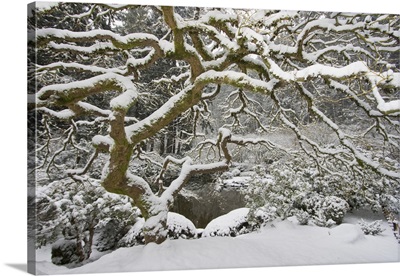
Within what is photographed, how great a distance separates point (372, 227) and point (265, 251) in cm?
117

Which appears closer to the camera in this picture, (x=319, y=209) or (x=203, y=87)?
(x=203, y=87)

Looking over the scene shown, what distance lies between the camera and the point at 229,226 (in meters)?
4.68

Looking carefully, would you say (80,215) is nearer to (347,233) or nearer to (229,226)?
(229,226)

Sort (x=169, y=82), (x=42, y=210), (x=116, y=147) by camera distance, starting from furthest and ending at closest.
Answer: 1. (x=169, y=82)
2. (x=116, y=147)
3. (x=42, y=210)

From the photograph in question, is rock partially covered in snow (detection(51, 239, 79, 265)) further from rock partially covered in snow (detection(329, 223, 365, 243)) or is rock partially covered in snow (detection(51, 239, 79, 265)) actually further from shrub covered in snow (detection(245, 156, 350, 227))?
rock partially covered in snow (detection(329, 223, 365, 243))

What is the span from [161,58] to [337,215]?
92.5 inches

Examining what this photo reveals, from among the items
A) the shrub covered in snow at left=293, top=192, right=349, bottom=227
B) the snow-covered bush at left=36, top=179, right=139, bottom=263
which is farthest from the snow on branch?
the shrub covered in snow at left=293, top=192, right=349, bottom=227

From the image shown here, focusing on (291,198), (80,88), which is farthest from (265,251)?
(80,88)

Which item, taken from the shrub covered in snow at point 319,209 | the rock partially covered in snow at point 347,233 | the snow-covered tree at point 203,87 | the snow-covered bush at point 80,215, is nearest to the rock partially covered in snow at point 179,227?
the snow-covered tree at point 203,87

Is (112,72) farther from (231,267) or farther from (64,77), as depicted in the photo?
(231,267)

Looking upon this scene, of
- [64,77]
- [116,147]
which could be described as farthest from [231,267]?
[64,77]

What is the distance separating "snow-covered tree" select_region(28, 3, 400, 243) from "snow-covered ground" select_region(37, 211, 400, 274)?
22 cm

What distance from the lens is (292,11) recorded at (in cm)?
483

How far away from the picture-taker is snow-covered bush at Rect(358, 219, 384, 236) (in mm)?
4961
